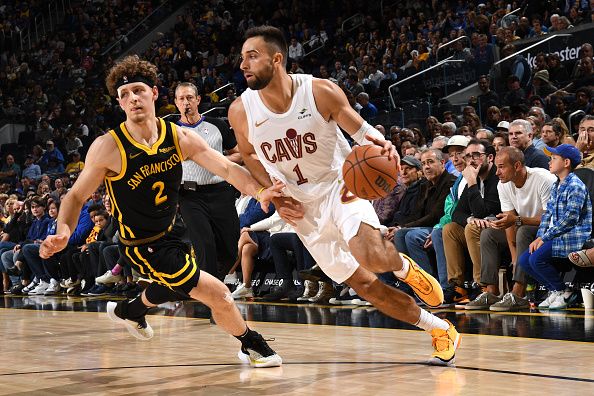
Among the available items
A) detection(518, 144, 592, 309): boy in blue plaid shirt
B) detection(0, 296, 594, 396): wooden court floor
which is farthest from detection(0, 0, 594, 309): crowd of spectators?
detection(0, 296, 594, 396): wooden court floor

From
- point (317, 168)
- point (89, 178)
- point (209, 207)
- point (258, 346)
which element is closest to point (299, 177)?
point (317, 168)

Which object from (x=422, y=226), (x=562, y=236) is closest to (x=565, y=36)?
(x=422, y=226)

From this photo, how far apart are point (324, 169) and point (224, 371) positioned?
1247mm

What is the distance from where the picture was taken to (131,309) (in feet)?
18.8

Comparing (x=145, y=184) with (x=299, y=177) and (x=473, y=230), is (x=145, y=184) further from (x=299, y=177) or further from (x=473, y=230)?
(x=473, y=230)

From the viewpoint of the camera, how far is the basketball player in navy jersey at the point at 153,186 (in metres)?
4.72

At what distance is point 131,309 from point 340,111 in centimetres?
209

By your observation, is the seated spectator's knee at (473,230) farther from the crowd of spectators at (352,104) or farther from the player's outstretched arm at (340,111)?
the player's outstretched arm at (340,111)

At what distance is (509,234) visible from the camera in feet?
24.7

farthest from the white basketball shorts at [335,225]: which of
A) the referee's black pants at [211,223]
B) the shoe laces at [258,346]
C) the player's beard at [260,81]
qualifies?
the referee's black pants at [211,223]

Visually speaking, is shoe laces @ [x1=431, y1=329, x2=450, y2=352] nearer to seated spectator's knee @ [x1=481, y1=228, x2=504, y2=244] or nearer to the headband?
the headband

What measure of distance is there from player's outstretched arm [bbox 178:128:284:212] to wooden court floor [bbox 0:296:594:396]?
0.96 metres

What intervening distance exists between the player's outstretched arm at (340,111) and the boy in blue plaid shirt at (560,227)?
2.97m

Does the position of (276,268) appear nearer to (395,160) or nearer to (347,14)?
(395,160)
